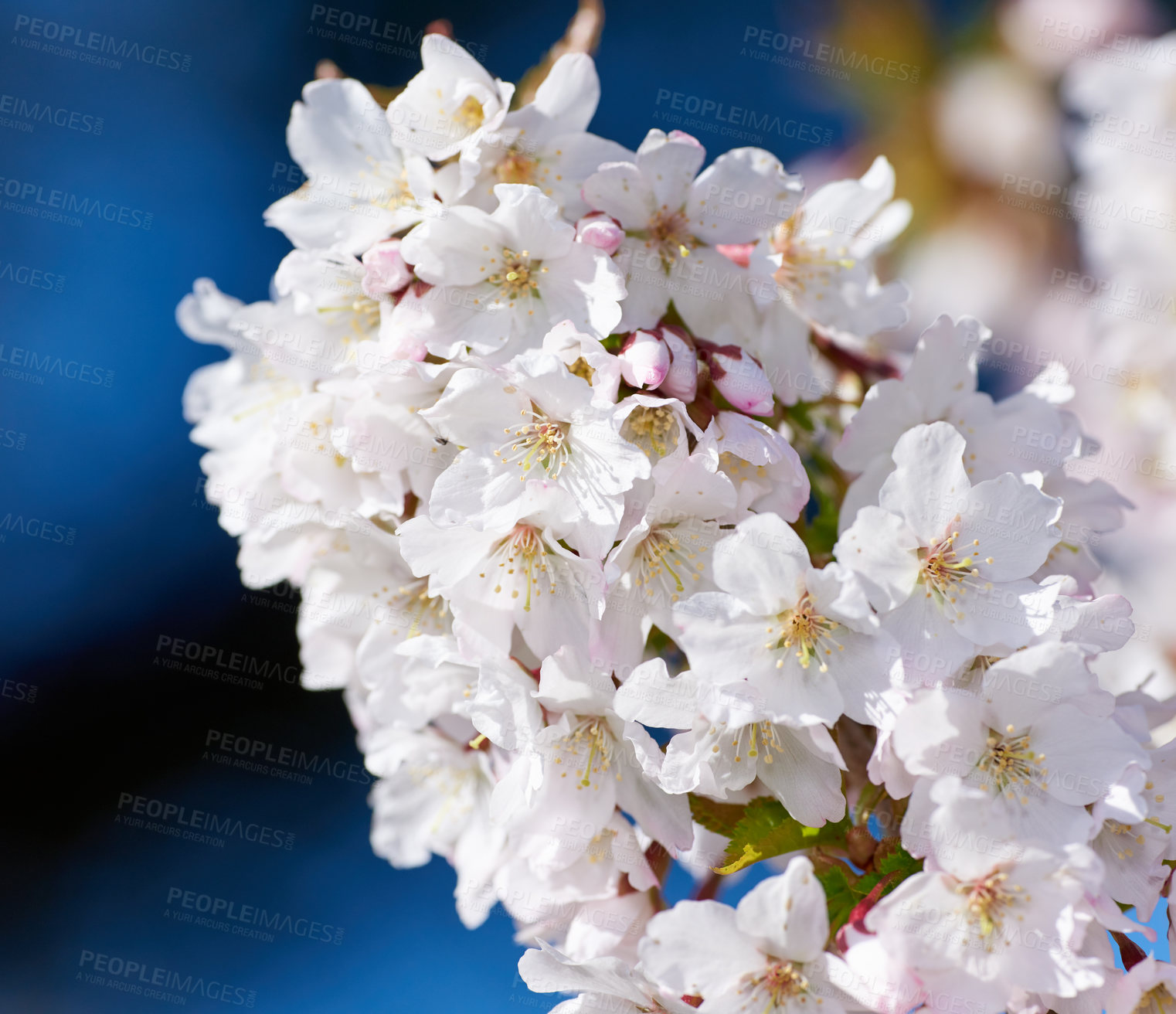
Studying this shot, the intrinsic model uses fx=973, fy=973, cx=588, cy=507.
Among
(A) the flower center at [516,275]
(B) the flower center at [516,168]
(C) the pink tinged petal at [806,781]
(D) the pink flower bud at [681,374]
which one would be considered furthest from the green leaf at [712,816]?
(B) the flower center at [516,168]

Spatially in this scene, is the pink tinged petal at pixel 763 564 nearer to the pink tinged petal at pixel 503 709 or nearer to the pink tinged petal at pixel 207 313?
the pink tinged petal at pixel 503 709

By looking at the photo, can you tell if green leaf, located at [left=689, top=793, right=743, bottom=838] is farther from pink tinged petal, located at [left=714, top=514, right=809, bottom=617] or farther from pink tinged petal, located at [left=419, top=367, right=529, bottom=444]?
pink tinged petal, located at [left=419, top=367, right=529, bottom=444]

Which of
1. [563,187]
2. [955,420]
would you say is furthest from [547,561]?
[955,420]

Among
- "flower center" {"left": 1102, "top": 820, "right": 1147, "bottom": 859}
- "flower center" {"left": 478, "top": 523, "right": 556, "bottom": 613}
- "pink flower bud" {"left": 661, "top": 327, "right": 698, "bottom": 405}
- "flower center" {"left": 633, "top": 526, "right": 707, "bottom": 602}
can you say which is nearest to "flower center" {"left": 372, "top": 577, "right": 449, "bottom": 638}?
"flower center" {"left": 478, "top": 523, "right": 556, "bottom": 613}

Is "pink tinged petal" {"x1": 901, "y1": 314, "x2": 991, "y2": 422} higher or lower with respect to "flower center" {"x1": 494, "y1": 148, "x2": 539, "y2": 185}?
lower

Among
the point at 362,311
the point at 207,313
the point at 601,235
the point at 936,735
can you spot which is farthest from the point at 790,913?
the point at 207,313

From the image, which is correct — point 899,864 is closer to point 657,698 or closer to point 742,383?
point 657,698
